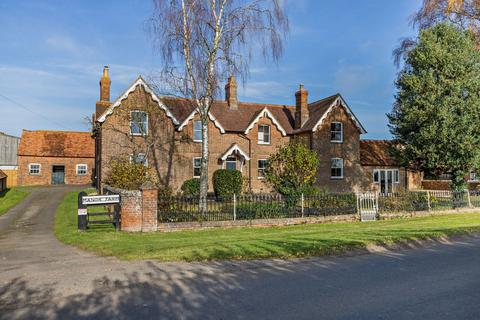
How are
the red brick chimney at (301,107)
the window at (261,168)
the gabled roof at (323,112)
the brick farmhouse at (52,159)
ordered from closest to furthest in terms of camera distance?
1. the gabled roof at (323,112)
2. the window at (261,168)
3. the red brick chimney at (301,107)
4. the brick farmhouse at (52,159)

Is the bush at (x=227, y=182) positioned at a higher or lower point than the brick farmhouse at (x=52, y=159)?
lower

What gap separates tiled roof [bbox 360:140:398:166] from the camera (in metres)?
37.2

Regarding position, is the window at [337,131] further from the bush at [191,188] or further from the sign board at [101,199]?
the sign board at [101,199]

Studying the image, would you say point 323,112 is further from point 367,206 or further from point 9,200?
point 9,200

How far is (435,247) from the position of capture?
1159 centimetres

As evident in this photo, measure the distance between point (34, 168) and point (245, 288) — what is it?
42181 millimetres

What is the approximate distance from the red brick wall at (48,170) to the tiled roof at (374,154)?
29.2 metres

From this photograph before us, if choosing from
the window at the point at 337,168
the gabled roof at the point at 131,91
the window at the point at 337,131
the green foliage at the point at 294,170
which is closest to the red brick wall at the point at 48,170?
the gabled roof at the point at 131,91

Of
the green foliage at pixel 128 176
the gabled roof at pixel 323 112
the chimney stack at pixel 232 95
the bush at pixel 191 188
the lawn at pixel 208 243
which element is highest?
the chimney stack at pixel 232 95

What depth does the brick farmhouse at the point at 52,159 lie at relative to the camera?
4250 centimetres

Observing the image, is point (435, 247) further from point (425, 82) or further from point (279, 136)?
point (279, 136)

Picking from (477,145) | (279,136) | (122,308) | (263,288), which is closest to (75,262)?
(122,308)

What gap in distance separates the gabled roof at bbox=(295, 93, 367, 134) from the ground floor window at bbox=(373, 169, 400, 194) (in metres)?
4.90

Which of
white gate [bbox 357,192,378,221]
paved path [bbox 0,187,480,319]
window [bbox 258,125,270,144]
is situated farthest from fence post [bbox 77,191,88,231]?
window [bbox 258,125,270,144]
